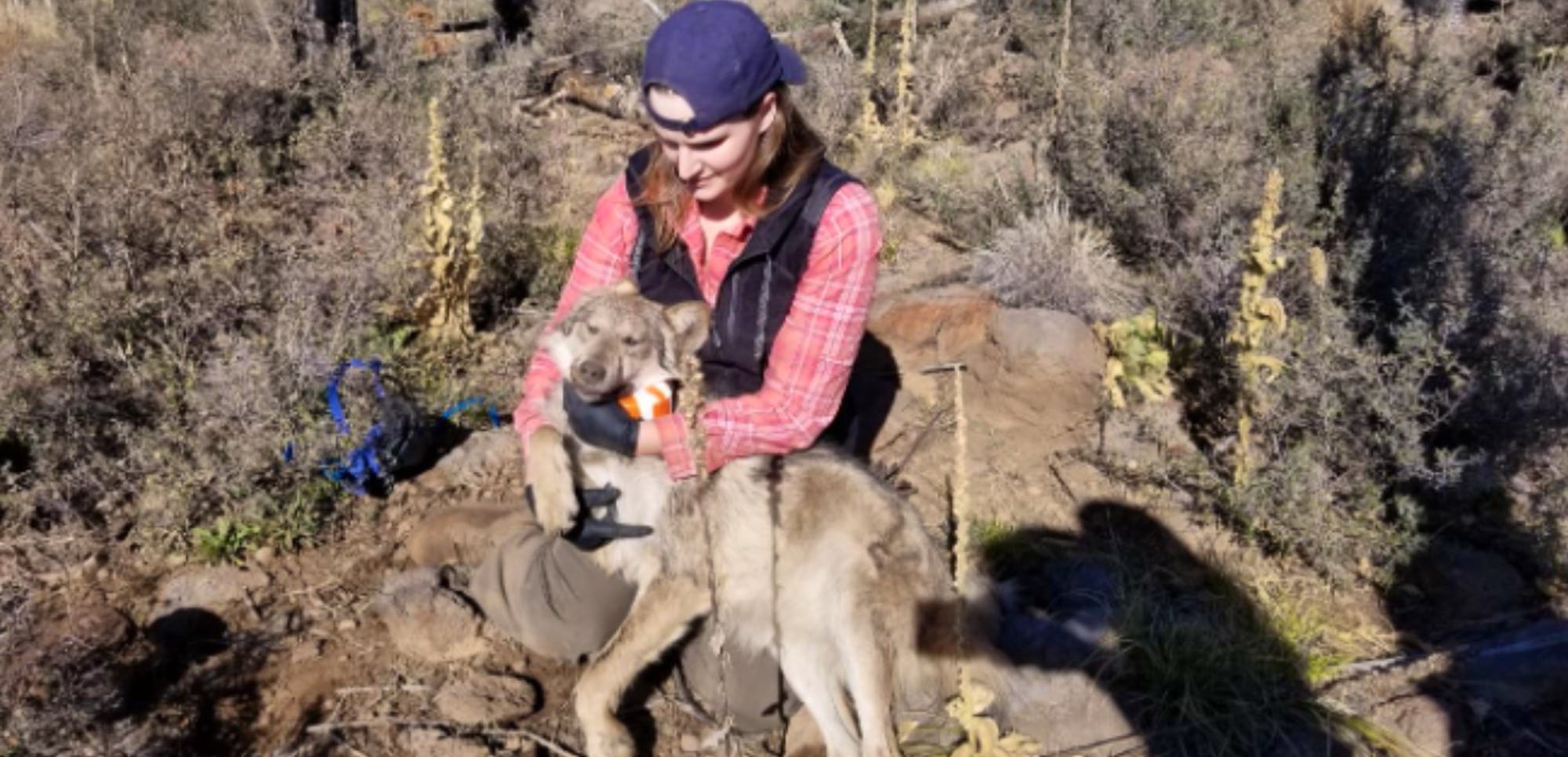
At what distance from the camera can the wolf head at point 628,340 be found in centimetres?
308

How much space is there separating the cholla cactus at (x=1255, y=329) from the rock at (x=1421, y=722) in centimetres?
126

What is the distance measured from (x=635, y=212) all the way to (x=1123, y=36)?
720 cm

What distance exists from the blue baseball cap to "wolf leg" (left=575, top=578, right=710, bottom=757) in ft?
4.81

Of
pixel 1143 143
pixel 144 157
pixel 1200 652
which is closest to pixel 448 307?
pixel 144 157

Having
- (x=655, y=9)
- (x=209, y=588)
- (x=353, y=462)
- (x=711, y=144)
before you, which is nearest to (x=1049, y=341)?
(x=711, y=144)

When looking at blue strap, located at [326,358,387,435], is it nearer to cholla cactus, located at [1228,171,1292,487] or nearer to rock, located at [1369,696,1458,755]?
cholla cactus, located at [1228,171,1292,487]

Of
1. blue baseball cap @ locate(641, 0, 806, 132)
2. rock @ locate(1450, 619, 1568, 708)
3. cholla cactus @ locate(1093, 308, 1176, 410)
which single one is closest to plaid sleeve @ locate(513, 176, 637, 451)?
blue baseball cap @ locate(641, 0, 806, 132)

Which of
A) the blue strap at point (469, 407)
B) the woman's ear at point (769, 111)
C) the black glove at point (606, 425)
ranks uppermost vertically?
the woman's ear at point (769, 111)

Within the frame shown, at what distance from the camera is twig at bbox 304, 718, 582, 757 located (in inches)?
132

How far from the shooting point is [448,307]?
5.57 meters

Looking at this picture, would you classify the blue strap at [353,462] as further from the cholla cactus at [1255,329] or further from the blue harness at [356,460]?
the cholla cactus at [1255,329]

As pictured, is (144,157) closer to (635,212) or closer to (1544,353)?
(635,212)

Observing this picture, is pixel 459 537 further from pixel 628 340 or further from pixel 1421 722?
pixel 1421 722

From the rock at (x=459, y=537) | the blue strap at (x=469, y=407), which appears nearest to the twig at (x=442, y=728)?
the rock at (x=459, y=537)
